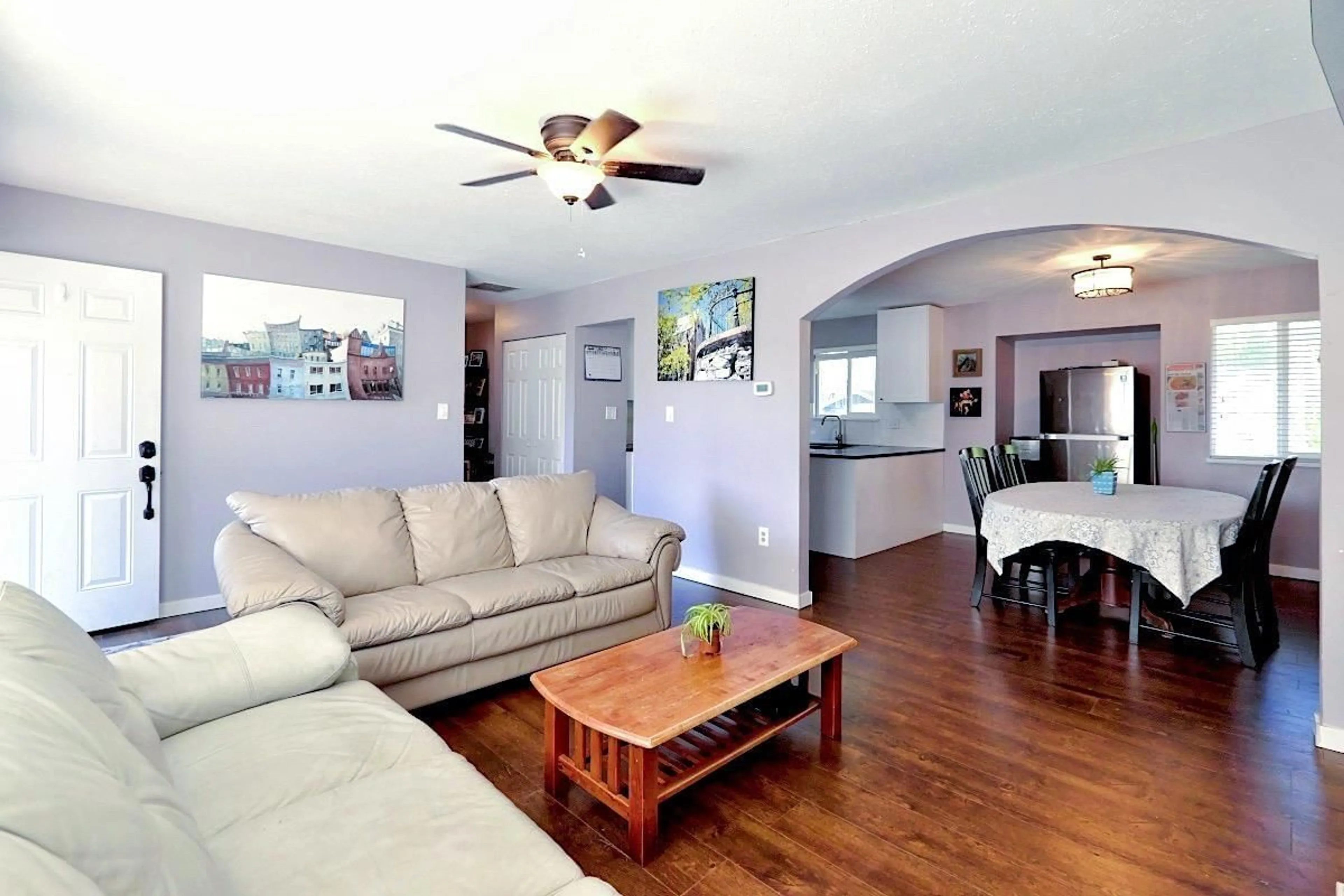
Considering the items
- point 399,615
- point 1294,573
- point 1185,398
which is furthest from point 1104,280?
point 399,615

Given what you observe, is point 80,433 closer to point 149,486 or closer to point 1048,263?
point 149,486

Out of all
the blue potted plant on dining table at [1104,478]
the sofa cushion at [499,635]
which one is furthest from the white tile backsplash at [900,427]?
the sofa cushion at [499,635]

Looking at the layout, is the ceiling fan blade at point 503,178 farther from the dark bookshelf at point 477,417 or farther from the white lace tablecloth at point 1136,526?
the dark bookshelf at point 477,417

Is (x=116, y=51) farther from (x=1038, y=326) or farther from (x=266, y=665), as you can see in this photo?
(x=1038, y=326)

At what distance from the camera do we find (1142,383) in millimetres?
6125

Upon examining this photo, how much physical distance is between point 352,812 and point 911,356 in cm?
632

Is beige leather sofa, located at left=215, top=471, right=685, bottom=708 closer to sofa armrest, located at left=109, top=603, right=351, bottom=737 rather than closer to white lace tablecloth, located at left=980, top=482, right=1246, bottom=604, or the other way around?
sofa armrest, located at left=109, top=603, right=351, bottom=737

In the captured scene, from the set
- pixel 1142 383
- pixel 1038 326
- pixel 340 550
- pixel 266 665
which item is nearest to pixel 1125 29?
pixel 266 665

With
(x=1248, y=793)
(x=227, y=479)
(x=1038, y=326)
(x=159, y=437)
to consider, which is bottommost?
(x=1248, y=793)

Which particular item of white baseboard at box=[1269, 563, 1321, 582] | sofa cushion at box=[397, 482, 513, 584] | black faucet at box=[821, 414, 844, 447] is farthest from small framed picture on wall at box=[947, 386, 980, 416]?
sofa cushion at box=[397, 482, 513, 584]

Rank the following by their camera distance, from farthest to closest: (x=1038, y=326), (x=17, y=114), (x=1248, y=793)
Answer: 1. (x=1038, y=326)
2. (x=17, y=114)
3. (x=1248, y=793)

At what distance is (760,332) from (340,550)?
2.81m

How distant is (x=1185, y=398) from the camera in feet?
17.5

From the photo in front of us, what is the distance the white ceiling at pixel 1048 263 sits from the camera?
13.7 ft
